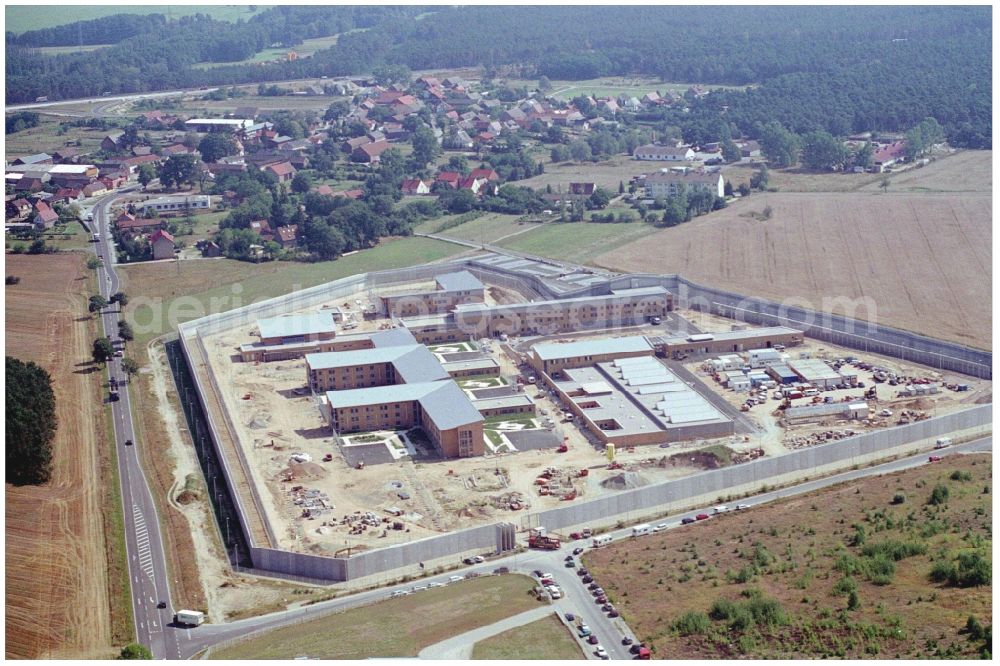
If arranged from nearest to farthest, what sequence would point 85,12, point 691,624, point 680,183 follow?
point 691,624
point 680,183
point 85,12

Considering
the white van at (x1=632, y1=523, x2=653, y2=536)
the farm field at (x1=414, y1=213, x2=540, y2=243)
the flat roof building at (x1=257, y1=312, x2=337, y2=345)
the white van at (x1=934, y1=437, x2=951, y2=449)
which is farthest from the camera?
the farm field at (x1=414, y1=213, x2=540, y2=243)

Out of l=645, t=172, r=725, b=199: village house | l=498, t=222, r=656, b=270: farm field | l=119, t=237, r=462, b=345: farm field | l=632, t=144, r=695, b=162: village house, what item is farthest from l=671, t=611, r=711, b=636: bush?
l=632, t=144, r=695, b=162: village house

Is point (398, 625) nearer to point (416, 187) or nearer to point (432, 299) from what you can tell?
point (432, 299)

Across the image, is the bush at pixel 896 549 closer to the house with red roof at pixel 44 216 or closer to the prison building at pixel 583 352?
the prison building at pixel 583 352

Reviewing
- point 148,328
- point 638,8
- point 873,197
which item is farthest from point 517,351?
point 638,8

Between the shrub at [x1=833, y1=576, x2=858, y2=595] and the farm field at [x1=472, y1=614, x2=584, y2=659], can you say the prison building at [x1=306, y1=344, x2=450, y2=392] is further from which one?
the shrub at [x1=833, y1=576, x2=858, y2=595]

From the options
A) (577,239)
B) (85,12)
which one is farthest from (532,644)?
(85,12)

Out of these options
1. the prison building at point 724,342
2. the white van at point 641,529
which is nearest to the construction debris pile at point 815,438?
the white van at point 641,529
